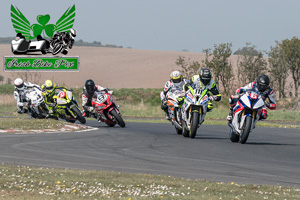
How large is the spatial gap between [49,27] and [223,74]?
1618cm

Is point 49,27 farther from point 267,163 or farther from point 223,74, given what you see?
point 267,163

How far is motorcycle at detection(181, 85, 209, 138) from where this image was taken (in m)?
18.3

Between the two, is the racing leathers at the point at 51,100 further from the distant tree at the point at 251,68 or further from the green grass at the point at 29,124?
the distant tree at the point at 251,68

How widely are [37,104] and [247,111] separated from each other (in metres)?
13.3

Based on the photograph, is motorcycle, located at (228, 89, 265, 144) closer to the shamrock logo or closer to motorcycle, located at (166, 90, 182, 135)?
motorcycle, located at (166, 90, 182, 135)

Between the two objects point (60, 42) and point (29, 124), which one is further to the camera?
point (60, 42)

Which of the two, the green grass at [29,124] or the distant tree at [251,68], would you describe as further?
the distant tree at [251,68]

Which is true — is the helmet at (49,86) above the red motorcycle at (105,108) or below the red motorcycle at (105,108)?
above

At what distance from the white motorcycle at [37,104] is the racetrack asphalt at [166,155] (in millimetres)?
8229

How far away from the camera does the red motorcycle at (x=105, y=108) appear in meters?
23.5

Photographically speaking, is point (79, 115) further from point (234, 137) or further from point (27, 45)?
point (27, 45)

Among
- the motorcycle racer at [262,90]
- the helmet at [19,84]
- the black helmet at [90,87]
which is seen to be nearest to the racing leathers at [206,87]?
the motorcycle racer at [262,90]

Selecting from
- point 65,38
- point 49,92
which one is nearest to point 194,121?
point 49,92

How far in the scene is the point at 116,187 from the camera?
30.8ft
